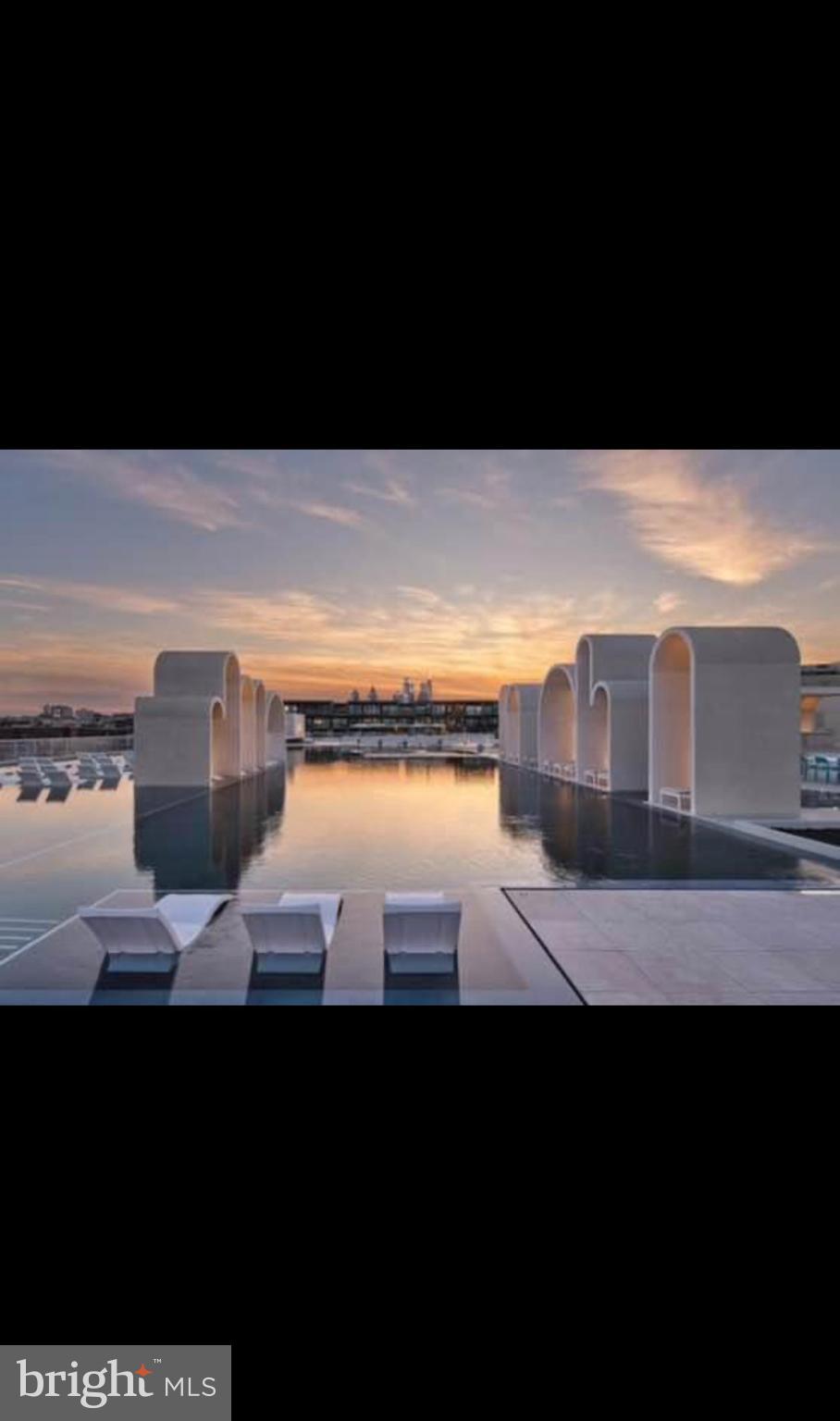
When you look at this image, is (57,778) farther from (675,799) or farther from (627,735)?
(675,799)

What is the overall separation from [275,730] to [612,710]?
52.7 feet

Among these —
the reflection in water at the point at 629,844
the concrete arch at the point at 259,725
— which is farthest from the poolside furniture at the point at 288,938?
the concrete arch at the point at 259,725

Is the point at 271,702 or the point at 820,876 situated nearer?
the point at 820,876

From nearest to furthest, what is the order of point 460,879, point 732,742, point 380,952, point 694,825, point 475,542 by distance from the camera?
point 380,952
point 460,879
point 694,825
point 732,742
point 475,542

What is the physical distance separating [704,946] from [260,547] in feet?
89.6

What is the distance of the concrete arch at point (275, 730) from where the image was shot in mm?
31047

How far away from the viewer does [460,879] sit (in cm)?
980

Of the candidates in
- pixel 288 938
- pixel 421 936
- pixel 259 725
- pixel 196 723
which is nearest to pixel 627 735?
pixel 196 723

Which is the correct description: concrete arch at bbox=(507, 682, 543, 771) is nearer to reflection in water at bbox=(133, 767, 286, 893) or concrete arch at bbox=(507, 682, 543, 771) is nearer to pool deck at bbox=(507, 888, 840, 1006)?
reflection in water at bbox=(133, 767, 286, 893)

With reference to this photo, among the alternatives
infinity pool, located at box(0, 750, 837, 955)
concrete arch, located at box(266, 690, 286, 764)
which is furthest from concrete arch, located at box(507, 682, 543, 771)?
concrete arch, located at box(266, 690, 286, 764)

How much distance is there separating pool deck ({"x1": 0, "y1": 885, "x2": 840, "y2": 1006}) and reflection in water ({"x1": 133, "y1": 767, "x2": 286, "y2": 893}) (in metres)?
1.80

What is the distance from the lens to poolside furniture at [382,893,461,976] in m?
6.13
